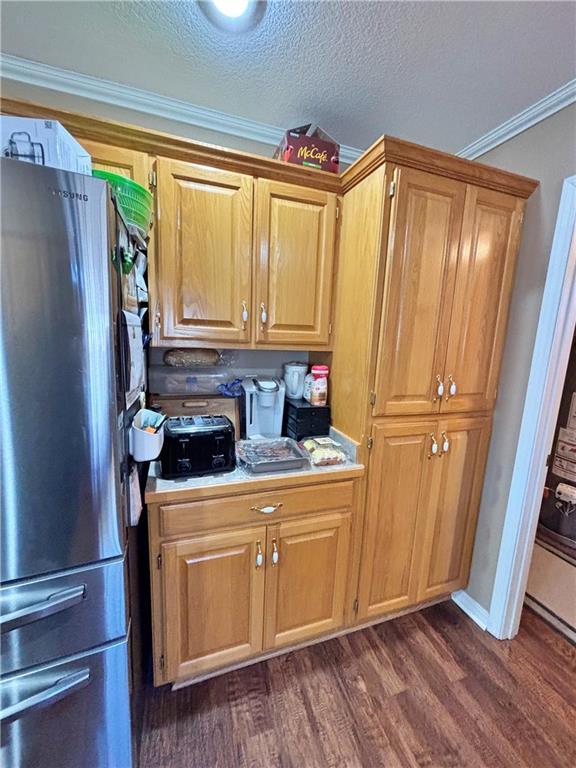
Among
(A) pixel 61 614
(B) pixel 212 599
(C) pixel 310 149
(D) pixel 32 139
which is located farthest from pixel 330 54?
(B) pixel 212 599

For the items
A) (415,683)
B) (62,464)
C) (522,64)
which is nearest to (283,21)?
(522,64)

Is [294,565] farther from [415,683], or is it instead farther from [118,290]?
[118,290]

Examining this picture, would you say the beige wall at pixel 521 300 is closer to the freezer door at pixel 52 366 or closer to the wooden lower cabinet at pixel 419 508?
the wooden lower cabinet at pixel 419 508

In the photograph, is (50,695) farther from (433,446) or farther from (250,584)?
(433,446)

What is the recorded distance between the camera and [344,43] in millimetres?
1180

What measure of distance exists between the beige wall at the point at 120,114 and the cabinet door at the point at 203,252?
1.45 ft

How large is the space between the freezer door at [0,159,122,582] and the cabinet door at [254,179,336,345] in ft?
2.68

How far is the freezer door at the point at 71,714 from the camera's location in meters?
0.82

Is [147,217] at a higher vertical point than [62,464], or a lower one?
higher

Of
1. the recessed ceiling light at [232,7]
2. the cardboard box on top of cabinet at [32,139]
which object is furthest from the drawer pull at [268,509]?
the recessed ceiling light at [232,7]

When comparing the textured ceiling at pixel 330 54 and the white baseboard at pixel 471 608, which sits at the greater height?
the textured ceiling at pixel 330 54

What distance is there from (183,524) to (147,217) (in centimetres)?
115

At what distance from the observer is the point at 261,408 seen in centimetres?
169

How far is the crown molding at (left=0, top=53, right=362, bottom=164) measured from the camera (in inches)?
53.0
